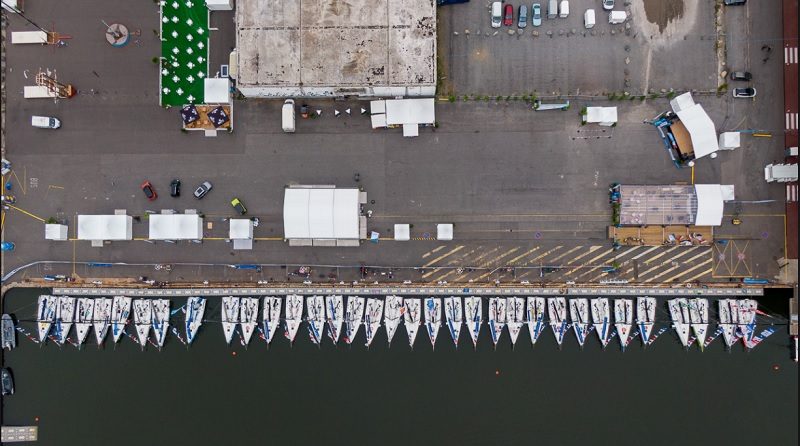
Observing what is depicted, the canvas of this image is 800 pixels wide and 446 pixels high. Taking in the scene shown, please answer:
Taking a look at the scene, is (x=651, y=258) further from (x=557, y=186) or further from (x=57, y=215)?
(x=57, y=215)

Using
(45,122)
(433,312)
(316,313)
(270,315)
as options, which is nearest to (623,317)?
(433,312)

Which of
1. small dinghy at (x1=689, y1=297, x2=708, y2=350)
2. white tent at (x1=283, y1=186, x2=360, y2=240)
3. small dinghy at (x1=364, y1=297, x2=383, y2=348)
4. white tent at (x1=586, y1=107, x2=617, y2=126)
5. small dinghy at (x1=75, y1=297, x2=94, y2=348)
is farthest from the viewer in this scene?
small dinghy at (x1=364, y1=297, x2=383, y2=348)

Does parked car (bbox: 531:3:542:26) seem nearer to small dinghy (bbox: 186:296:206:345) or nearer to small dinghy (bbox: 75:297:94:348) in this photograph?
small dinghy (bbox: 186:296:206:345)

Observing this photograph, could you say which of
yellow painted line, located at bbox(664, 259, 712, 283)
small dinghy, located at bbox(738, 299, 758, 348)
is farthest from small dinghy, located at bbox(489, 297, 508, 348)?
small dinghy, located at bbox(738, 299, 758, 348)

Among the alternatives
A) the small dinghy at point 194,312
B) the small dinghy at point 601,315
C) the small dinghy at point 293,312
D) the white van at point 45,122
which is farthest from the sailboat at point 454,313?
the white van at point 45,122

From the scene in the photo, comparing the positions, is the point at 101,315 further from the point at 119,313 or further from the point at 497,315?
the point at 497,315

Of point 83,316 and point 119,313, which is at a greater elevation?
point 119,313
